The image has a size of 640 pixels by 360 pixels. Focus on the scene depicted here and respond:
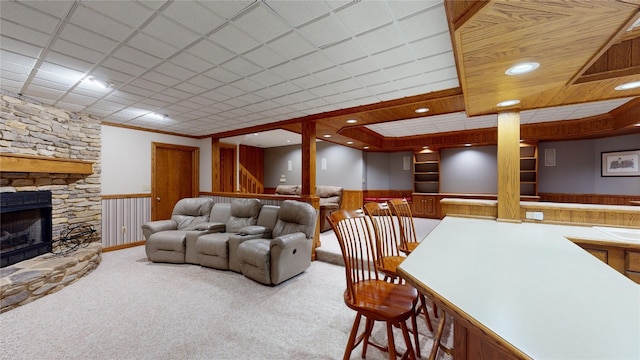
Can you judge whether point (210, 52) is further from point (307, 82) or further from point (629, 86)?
point (629, 86)

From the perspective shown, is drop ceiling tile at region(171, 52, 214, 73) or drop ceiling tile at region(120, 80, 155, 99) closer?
drop ceiling tile at region(171, 52, 214, 73)

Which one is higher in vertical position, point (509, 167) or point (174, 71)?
point (174, 71)

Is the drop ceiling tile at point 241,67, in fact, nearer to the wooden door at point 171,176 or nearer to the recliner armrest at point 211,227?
the recliner armrest at point 211,227

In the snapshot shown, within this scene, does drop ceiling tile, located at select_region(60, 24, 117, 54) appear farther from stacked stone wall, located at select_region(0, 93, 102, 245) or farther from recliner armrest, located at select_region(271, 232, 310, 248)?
recliner armrest, located at select_region(271, 232, 310, 248)

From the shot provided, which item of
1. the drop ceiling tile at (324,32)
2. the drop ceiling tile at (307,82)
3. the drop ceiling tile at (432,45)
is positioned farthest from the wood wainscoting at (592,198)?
the drop ceiling tile at (324,32)

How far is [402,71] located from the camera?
2.47 metres

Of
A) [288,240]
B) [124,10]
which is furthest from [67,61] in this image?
[288,240]

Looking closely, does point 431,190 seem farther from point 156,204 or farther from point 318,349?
point 156,204

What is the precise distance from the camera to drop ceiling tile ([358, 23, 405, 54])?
181cm

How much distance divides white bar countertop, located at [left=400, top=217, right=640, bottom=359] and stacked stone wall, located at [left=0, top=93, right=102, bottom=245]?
4.87 m

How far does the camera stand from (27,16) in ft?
5.50

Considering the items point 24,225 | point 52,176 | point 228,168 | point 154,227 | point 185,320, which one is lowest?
point 185,320

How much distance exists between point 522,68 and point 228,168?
673cm

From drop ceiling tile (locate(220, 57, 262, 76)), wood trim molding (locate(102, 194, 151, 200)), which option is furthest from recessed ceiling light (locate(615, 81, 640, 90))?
wood trim molding (locate(102, 194, 151, 200))
